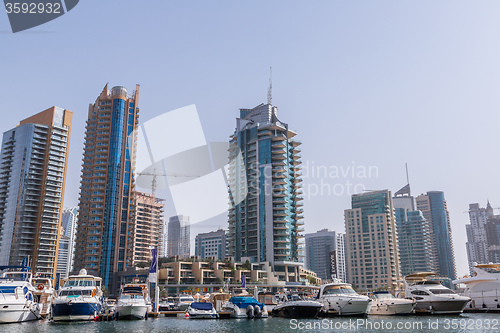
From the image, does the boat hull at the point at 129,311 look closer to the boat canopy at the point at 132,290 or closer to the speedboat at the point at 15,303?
the boat canopy at the point at 132,290

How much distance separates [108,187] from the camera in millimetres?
151250

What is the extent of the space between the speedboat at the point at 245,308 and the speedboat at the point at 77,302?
1553 cm

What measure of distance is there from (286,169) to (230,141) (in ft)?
96.5

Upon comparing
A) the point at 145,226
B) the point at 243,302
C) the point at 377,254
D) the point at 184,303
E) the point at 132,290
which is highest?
the point at 145,226

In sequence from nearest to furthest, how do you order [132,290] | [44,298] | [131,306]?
1. [131,306]
2. [132,290]
3. [44,298]

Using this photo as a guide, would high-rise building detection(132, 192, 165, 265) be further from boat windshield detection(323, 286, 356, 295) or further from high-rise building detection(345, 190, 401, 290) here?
boat windshield detection(323, 286, 356, 295)

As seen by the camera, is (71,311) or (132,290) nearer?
(71,311)

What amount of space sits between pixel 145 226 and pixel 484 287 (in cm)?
14784

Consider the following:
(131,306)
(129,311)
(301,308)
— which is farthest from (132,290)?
(301,308)

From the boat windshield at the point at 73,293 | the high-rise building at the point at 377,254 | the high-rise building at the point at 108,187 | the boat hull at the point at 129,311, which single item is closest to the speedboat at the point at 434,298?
the boat hull at the point at 129,311

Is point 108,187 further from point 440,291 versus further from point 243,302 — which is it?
point 440,291

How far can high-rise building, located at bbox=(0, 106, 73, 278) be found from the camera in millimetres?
143875

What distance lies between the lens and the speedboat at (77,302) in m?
43.6

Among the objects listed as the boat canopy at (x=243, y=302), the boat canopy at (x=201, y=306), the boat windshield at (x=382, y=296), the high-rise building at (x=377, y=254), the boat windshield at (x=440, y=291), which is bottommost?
the boat canopy at (x=201, y=306)
